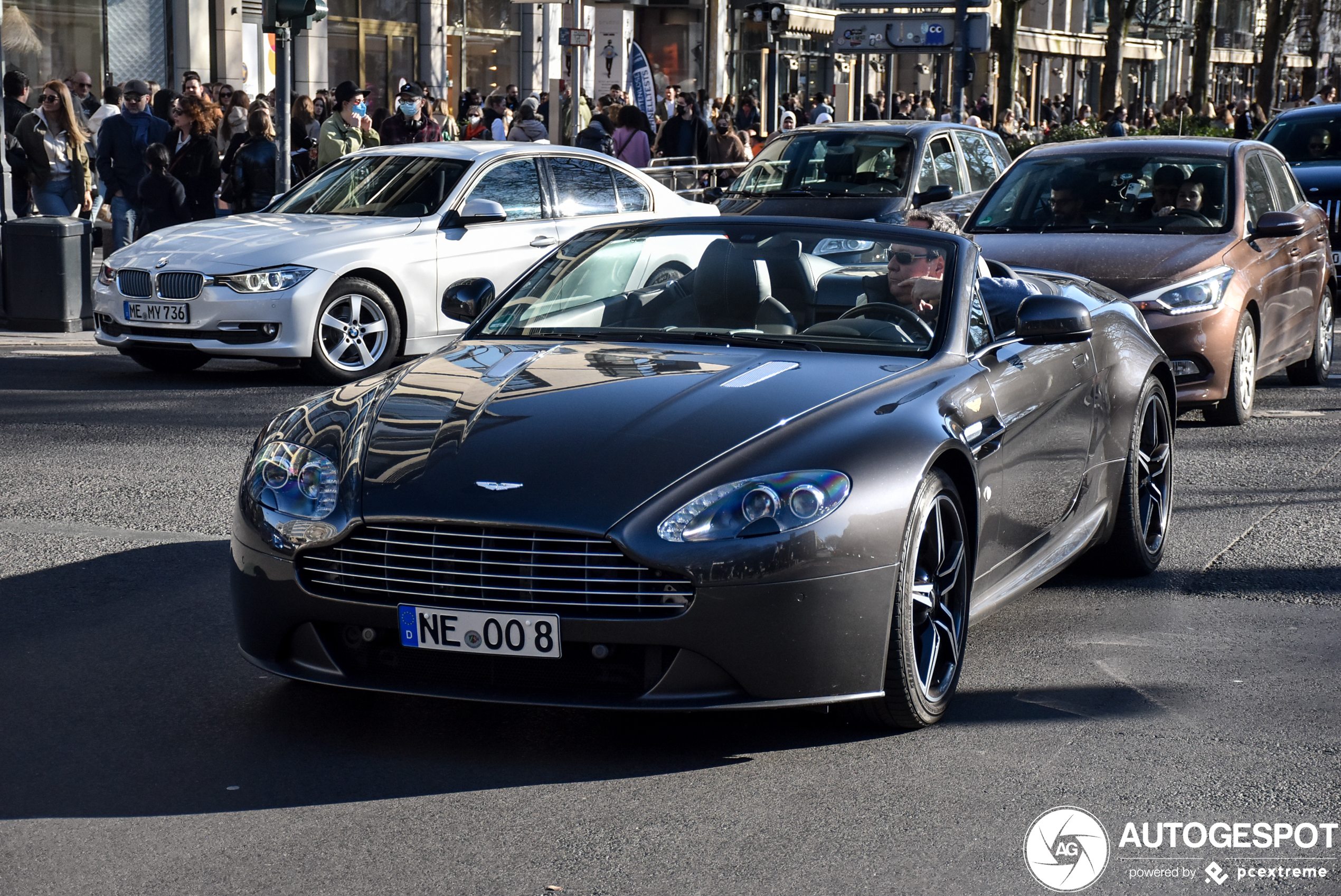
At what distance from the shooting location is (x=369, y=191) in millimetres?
12422

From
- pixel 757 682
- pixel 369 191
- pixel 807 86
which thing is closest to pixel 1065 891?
pixel 757 682

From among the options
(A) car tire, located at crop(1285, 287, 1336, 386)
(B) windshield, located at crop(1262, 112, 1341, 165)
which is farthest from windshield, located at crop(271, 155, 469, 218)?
(B) windshield, located at crop(1262, 112, 1341, 165)

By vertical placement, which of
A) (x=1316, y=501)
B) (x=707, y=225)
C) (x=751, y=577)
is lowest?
(x=1316, y=501)

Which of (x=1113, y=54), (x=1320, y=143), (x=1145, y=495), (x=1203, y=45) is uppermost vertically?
(x=1203, y=45)

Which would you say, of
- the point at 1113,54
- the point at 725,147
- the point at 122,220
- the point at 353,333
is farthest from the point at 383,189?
the point at 1113,54

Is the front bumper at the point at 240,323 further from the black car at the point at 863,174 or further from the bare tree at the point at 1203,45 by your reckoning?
the bare tree at the point at 1203,45

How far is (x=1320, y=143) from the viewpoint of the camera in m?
18.5

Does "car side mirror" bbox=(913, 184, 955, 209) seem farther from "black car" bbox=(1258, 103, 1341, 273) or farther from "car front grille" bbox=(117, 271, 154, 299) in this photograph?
"car front grille" bbox=(117, 271, 154, 299)

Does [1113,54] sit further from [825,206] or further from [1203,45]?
[825,206]

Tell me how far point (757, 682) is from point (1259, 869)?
1.18 m

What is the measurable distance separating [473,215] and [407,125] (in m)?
8.18

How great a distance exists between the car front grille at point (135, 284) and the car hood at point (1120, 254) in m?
5.14

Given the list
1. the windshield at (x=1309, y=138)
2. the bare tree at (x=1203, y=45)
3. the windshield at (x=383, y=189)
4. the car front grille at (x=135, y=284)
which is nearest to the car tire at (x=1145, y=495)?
the windshield at (x=383, y=189)

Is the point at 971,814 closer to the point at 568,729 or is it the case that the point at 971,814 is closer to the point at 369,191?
the point at 568,729
